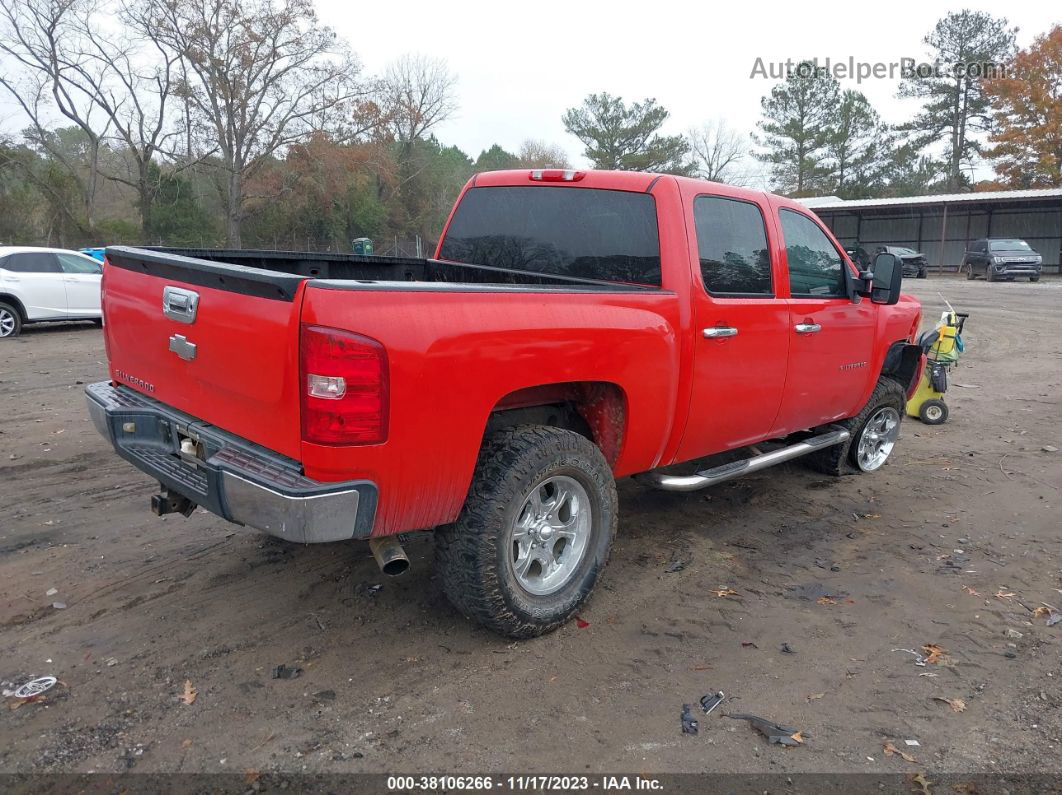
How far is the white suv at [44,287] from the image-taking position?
1291cm

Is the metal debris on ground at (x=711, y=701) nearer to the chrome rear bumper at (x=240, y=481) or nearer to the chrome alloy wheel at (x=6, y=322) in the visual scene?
the chrome rear bumper at (x=240, y=481)

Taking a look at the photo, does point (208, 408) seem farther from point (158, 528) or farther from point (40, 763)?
point (158, 528)

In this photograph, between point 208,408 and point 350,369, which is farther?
point 208,408

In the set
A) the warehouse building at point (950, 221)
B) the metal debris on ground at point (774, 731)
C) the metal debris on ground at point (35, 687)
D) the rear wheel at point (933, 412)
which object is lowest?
the metal debris on ground at point (774, 731)

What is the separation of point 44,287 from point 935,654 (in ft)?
47.5

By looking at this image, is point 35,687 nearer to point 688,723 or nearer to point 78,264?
point 688,723

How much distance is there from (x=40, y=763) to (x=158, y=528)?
7.01 ft

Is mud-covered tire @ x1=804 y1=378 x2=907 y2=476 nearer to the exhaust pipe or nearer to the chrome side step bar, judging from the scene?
the chrome side step bar

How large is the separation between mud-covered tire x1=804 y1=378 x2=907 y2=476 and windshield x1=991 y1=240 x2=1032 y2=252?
2755cm

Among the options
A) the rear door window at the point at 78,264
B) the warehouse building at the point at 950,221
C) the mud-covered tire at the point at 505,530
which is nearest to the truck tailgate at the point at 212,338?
the mud-covered tire at the point at 505,530

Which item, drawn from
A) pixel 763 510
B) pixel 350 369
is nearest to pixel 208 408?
pixel 350 369

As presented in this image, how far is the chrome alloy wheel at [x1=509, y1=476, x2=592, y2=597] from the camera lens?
3379mm

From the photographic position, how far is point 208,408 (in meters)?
3.13

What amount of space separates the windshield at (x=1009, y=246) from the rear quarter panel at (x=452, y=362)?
30.8 meters
